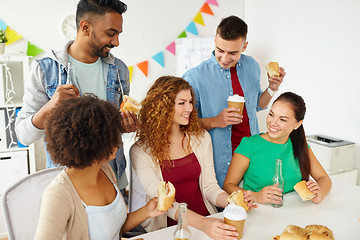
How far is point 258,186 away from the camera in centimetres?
168

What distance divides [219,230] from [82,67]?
1.09 meters

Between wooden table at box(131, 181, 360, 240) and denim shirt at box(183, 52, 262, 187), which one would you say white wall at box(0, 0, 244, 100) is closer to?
denim shirt at box(183, 52, 262, 187)

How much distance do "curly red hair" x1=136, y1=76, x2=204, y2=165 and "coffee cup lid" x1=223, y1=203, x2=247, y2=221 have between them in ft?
1.81

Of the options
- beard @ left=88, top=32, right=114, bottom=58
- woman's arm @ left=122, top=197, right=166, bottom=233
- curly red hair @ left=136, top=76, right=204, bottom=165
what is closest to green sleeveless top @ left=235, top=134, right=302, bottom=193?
curly red hair @ left=136, top=76, right=204, bottom=165

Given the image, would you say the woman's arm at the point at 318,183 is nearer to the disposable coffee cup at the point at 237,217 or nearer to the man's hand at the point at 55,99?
the disposable coffee cup at the point at 237,217

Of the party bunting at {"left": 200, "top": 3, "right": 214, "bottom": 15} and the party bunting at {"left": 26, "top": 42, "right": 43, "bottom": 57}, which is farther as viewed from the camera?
the party bunting at {"left": 200, "top": 3, "right": 214, "bottom": 15}

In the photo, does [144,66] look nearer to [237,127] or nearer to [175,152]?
[237,127]

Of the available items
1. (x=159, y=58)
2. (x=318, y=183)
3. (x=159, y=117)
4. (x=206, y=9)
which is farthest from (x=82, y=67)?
(x=206, y=9)

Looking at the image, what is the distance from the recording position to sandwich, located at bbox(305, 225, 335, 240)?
1092mm

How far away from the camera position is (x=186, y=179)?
1.70m

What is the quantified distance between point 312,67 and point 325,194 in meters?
2.43

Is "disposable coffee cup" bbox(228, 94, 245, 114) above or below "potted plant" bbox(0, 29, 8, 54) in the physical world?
below

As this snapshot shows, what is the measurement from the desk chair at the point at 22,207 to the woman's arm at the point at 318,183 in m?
1.26

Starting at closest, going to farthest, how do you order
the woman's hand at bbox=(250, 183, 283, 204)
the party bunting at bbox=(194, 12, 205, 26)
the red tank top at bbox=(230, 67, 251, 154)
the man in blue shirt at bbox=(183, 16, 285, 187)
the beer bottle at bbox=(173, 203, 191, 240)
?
the beer bottle at bbox=(173, 203, 191, 240) < the woman's hand at bbox=(250, 183, 283, 204) < the man in blue shirt at bbox=(183, 16, 285, 187) < the red tank top at bbox=(230, 67, 251, 154) < the party bunting at bbox=(194, 12, 205, 26)
